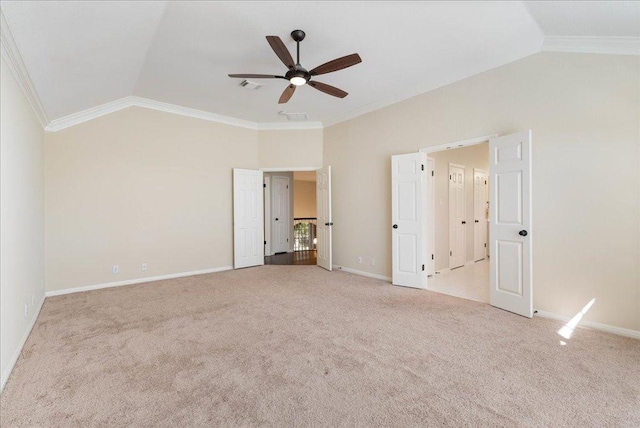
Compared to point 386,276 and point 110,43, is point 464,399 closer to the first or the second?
point 386,276

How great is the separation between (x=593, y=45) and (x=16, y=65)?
5.48m

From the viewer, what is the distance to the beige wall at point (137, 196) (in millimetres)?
4375

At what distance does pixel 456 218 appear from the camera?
20.1 feet

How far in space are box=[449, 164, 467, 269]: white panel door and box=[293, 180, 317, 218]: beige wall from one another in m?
7.58

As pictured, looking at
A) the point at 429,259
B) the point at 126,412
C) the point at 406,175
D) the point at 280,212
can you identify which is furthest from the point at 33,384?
the point at 280,212

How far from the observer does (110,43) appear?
9.45 ft

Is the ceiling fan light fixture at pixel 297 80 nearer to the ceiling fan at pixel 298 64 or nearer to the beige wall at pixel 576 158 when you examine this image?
the ceiling fan at pixel 298 64

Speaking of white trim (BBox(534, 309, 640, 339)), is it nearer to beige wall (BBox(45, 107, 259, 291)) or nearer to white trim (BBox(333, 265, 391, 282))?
white trim (BBox(333, 265, 391, 282))

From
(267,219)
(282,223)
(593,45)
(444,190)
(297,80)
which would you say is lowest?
(282,223)

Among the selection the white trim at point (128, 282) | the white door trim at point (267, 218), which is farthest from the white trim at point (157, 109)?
the white trim at point (128, 282)

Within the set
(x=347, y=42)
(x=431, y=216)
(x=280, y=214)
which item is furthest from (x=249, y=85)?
(x=280, y=214)

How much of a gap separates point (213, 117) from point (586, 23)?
A: 18.1ft

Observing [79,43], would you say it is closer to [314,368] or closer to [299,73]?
[299,73]

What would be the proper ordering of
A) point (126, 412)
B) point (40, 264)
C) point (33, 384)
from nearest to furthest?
point (126, 412)
point (33, 384)
point (40, 264)
